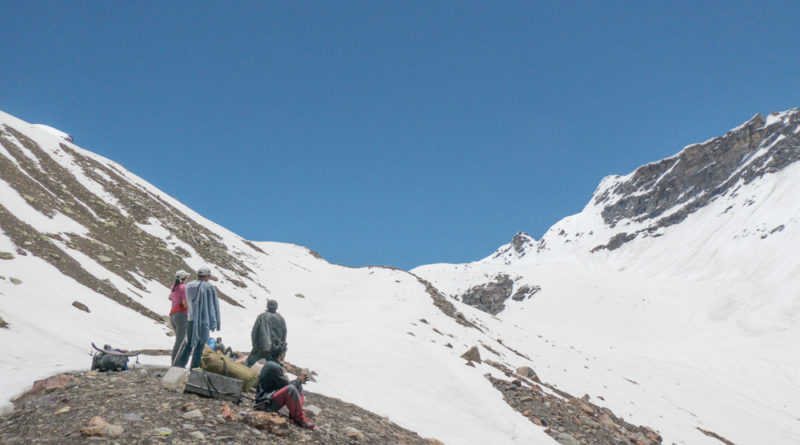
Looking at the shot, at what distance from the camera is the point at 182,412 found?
7.22 m

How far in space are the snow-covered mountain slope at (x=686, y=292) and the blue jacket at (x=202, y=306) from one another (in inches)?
837

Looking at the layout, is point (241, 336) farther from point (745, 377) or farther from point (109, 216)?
point (745, 377)

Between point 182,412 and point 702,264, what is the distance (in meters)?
104

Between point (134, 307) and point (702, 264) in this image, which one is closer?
point (134, 307)

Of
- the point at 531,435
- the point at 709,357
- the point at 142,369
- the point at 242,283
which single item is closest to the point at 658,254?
the point at 709,357

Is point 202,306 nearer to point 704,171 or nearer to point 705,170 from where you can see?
point 704,171

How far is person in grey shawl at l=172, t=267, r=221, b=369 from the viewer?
946 cm

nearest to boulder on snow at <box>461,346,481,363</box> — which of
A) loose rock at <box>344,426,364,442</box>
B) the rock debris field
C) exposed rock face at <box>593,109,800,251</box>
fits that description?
the rock debris field

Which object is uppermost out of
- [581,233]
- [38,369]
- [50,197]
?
[581,233]

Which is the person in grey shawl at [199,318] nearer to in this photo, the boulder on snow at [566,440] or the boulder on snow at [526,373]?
the boulder on snow at [566,440]

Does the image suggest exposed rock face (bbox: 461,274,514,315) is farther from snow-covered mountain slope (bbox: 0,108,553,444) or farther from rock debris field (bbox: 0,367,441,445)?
rock debris field (bbox: 0,367,441,445)

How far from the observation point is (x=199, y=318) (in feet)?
31.2

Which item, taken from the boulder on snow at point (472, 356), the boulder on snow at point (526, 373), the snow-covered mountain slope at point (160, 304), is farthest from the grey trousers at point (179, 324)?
the boulder on snow at point (526, 373)

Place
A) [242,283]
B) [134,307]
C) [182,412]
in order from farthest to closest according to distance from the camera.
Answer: [242,283], [134,307], [182,412]
